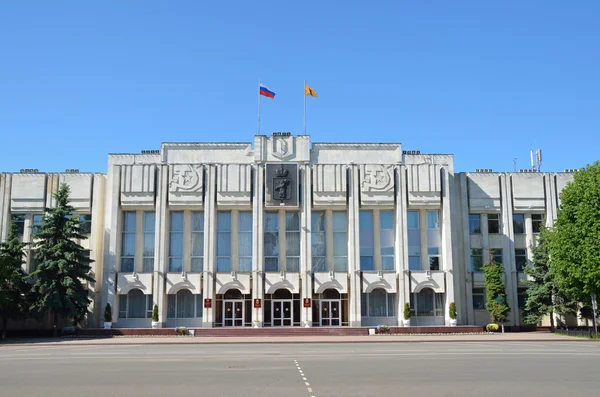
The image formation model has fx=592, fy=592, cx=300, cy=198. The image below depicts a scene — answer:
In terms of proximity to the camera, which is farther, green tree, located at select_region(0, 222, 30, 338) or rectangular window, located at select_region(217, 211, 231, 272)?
rectangular window, located at select_region(217, 211, 231, 272)

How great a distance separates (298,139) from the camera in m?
55.5

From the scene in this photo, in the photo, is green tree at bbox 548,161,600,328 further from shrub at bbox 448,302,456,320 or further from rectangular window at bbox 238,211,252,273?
rectangular window at bbox 238,211,252,273

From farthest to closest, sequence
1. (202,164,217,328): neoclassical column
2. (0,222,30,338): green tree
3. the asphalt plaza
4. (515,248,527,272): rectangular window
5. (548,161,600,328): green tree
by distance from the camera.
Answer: (515,248,527,272): rectangular window
(202,164,217,328): neoclassical column
(0,222,30,338): green tree
(548,161,600,328): green tree
the asphalt plaza

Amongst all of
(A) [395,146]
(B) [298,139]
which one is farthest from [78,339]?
(A) [395,146]

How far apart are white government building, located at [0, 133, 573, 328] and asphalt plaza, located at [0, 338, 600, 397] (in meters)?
24.4

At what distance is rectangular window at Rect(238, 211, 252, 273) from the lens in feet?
175

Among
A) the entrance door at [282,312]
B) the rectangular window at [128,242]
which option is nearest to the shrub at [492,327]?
the entrance door at [282,312]

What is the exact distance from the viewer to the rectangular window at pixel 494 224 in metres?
56.1

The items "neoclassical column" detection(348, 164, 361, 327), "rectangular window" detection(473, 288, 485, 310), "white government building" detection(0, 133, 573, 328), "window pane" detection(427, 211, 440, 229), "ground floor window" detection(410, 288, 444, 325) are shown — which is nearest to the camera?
"neoclassical column" detection(348, 164, 361, 327)

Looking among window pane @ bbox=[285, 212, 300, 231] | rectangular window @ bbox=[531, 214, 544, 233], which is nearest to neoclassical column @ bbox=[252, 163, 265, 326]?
window pane @ bbox=[285, 212, 300, 231]

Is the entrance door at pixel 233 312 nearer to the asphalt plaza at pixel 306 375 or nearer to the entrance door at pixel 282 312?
the entrance door at pixel 282 312

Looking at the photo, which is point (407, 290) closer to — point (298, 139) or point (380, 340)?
point (380, 340)

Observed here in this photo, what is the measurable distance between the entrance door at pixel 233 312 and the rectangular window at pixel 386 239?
1335 cm

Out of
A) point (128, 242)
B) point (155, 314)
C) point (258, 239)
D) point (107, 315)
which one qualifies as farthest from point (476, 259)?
point (107, 315)
